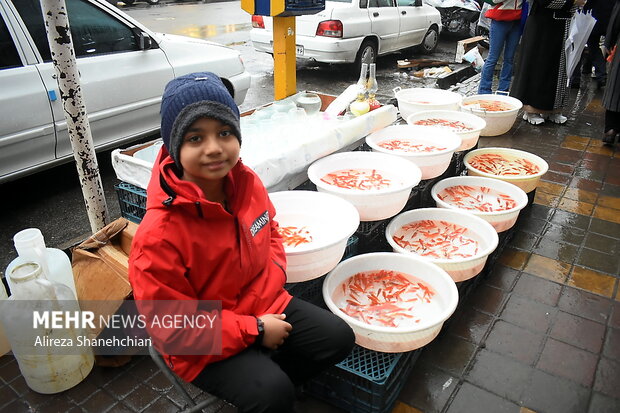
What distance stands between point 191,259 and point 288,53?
312 cm

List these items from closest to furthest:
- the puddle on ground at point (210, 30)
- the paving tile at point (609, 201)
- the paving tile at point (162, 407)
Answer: the paving tile at point (162, 407) < the paving tile at point (609, 201) < the puddle on ground at point (210, 30)

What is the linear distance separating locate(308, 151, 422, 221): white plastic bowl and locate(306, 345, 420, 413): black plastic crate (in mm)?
904

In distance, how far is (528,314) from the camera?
9.94 feet

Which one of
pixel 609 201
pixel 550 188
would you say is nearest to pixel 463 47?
pixel 550 188

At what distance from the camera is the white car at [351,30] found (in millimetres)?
8720

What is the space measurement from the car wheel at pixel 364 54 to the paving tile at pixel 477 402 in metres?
7.97

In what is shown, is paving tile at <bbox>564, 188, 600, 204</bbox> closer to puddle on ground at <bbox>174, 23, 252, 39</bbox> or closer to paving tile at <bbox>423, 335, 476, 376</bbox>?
paving tile at <bbox>423, 335, 476, 376</bbox>

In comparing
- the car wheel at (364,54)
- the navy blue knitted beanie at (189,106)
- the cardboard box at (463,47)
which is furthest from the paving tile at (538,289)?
the cardboard box at (463,47)

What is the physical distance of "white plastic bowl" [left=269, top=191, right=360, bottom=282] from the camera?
236cm

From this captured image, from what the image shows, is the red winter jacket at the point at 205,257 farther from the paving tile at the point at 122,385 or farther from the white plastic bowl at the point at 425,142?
the white plastic bowl at the point at 425,142

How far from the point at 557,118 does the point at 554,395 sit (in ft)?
16.8

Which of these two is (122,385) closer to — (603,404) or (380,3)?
(603,404)

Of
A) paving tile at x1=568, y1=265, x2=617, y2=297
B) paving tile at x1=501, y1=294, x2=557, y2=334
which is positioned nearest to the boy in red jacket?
paving tile at x1=501, y1=294, x2=557, y2=334

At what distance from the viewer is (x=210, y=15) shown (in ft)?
63.9
